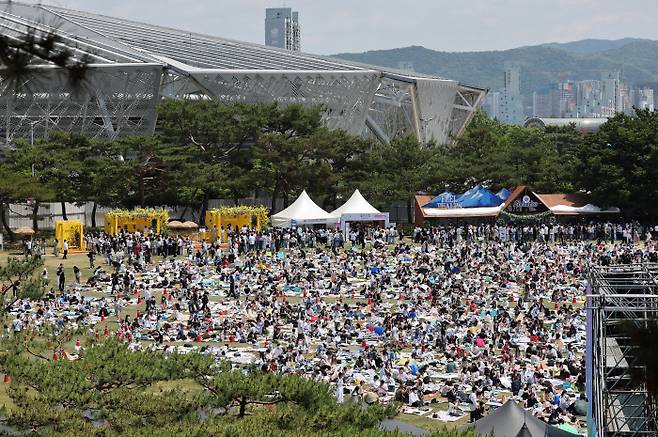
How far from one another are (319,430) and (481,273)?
73.4 ft

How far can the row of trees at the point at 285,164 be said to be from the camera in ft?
161

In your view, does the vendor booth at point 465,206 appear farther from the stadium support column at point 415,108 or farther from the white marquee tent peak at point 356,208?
the stadium support column at point 415,108

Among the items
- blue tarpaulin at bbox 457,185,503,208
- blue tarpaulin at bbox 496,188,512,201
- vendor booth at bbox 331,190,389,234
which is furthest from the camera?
blue tarpaulin at bbox 496,188,512,201

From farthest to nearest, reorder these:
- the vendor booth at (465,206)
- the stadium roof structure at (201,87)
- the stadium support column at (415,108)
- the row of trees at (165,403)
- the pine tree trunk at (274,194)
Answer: the stadium support column at (415,108)
the stadium roof structure at (201,87)
the pine tree trunk at (274,194)
the vendor booth at (465,206)
the row of trees at (165,403)

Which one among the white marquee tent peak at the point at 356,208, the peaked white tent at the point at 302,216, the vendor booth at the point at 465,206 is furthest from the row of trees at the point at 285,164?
the peaked white tent at the point at 302,216

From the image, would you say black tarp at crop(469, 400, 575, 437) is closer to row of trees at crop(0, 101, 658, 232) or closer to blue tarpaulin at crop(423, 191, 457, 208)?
row of trees at crop(0, 101, 658, 232)

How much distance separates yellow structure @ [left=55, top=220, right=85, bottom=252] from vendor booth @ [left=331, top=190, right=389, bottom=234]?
1168cm

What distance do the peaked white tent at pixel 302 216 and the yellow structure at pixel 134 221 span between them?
5.71 m

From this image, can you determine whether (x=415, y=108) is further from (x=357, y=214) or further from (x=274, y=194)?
(x=357, y=214)

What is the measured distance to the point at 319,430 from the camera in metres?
13.1

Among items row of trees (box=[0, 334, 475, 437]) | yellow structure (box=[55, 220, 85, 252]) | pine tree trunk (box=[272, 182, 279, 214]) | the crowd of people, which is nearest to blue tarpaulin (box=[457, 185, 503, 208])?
the crowd of people

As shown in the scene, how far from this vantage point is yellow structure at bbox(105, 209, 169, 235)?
45062 millimetres

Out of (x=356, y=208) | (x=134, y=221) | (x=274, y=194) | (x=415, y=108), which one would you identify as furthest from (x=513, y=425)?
(x=415, y=108)

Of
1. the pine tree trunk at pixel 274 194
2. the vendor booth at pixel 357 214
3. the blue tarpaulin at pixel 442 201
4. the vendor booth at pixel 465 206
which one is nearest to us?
the vendor booth at pixel 357 214
